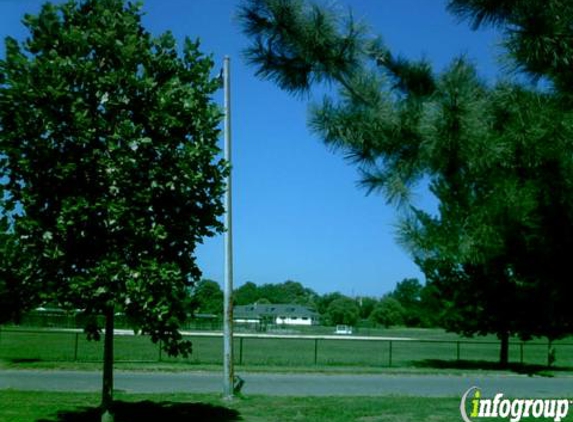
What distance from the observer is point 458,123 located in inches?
190

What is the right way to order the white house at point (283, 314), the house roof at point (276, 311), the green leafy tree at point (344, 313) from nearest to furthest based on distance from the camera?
the green leafy tree at point (344, 313) < the white house at point (283, 314) < the house roof at point (276, 311)

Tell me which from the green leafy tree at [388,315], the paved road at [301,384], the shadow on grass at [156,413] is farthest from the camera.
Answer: the green leafy tree at [388,315]

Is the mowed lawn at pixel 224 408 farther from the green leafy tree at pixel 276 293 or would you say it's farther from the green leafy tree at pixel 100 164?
the green leafy tree at pixel 276 293

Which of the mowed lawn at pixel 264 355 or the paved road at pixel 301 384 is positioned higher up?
the paved road at pixel 301 384

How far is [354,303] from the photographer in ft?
429

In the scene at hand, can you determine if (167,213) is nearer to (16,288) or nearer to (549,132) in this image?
(16,288)

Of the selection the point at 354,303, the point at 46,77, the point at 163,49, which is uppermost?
the point at 163,49

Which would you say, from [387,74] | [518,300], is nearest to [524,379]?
[518,300]

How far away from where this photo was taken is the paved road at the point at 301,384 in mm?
15141

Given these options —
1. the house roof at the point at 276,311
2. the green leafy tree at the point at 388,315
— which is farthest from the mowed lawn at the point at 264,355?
the house roof at the point at 276,311

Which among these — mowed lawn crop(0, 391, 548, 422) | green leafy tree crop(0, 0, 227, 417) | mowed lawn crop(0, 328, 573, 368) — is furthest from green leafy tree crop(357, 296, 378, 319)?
green leafy tree crop(0, 0, 227, 417)

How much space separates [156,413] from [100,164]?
5.29m

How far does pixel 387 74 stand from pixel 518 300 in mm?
19202

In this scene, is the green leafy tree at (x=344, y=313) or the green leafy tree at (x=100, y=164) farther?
the green leafy tree at (x=344, y=313)
